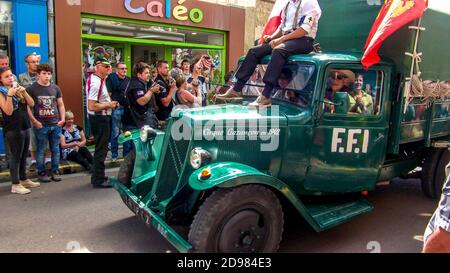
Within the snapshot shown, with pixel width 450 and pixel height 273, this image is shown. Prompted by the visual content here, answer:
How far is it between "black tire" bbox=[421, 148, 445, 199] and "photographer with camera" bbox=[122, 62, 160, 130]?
12.7 feet

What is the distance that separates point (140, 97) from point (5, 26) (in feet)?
11.5

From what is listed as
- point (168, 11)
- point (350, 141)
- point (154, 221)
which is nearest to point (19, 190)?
point (154, 221)

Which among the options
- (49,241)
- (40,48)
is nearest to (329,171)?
(49,241)

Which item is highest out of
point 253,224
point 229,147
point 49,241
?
point 229,147

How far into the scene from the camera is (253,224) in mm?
3377

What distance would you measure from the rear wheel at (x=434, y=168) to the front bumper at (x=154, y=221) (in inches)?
148

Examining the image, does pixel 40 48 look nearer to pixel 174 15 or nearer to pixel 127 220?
pixel 174 15

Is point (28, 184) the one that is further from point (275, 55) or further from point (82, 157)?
point (275, 55)

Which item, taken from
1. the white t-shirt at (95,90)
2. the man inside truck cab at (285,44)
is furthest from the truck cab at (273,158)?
the white t-shirt at (95,90)

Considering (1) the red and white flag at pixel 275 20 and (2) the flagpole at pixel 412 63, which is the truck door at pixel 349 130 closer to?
(2) the flagpole at pixel 412 63

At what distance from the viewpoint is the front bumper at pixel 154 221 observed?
318 centimetres
